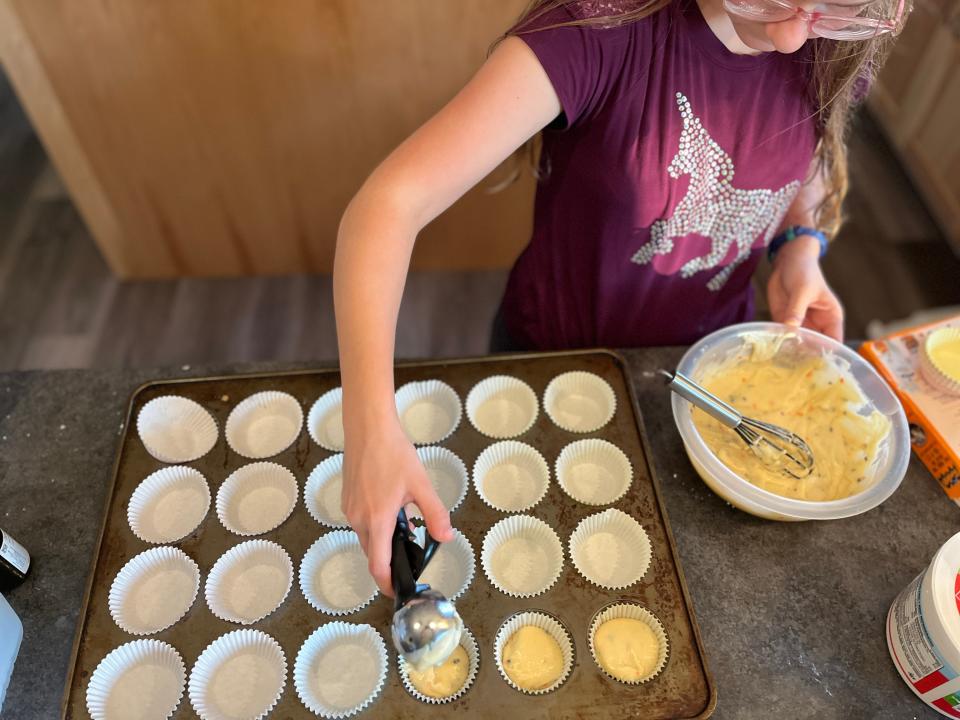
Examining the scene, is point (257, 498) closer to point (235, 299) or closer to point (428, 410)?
point (428, 410)

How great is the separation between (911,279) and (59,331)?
327 centimetres

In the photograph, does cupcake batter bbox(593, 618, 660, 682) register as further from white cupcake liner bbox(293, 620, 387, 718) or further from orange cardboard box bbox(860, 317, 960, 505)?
orange cardboard box bbox(860, 317, 960, 505)

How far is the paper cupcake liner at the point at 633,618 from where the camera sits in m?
0.92

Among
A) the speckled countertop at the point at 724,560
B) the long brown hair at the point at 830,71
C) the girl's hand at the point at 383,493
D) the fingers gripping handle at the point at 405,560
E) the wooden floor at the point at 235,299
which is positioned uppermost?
the long brown hair at the point at 830,71

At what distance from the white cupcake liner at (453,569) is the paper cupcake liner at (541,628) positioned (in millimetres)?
79

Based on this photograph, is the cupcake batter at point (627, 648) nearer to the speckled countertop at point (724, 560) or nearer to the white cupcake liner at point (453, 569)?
the speckled countertop at point (724, 560)

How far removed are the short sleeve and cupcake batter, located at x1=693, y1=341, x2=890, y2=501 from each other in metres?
0.49

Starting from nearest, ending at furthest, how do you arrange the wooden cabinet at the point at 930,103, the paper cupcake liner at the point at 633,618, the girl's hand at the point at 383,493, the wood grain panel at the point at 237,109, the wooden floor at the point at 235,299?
1. the girl's hand at the point at 383,493
2. the paper cupcake liner at the point at 633,618
3. the wood grain panel at the point at 237,109
4. the wooden floor at the point at 235,299
5. the wooden cabinet at the point at 930,103

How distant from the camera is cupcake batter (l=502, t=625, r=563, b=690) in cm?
92

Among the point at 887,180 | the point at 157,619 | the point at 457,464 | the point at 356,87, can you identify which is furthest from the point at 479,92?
the point at 887,180

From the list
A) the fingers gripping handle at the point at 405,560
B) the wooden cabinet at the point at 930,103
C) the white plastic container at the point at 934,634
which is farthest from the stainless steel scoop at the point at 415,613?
the wooden cabinet at the point at 930,103

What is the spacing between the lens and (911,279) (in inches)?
109

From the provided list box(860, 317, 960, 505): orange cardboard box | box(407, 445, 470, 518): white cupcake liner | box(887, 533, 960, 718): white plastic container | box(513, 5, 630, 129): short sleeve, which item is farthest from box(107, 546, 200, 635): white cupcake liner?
box(860, 317, 960, 505): orange cardboard box

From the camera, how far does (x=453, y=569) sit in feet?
3.37
